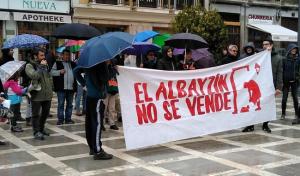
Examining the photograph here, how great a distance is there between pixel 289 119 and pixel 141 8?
47.5ft

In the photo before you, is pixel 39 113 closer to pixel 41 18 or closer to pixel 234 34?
pixel 41 18

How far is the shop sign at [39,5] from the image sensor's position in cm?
2039

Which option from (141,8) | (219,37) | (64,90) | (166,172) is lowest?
(166,172)

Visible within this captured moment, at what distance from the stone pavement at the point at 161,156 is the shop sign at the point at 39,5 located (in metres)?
11.9

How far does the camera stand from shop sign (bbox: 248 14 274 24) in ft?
96.2

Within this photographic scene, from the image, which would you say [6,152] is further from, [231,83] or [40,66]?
[231,83]

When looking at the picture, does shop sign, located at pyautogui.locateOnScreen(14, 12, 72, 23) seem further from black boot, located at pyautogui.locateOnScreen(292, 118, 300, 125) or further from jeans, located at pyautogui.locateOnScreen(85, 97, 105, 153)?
jeans, located at pyautogui.locateOnScreen(85, 97, 105, 153)

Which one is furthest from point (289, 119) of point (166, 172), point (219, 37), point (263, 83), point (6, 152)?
point (219, 37)

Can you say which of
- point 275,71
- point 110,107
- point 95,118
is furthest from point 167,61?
point 95,118

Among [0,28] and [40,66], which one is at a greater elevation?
[0,28]

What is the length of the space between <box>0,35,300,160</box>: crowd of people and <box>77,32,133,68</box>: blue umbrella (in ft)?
1.07

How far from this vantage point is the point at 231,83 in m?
8.94

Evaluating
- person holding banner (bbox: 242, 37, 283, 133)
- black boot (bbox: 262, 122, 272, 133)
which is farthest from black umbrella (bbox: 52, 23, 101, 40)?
black boot (bbox: 262, 122, 272, 133)

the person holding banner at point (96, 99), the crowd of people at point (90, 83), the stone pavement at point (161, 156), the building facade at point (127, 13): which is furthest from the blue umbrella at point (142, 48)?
the building facade at point (127, 13)
